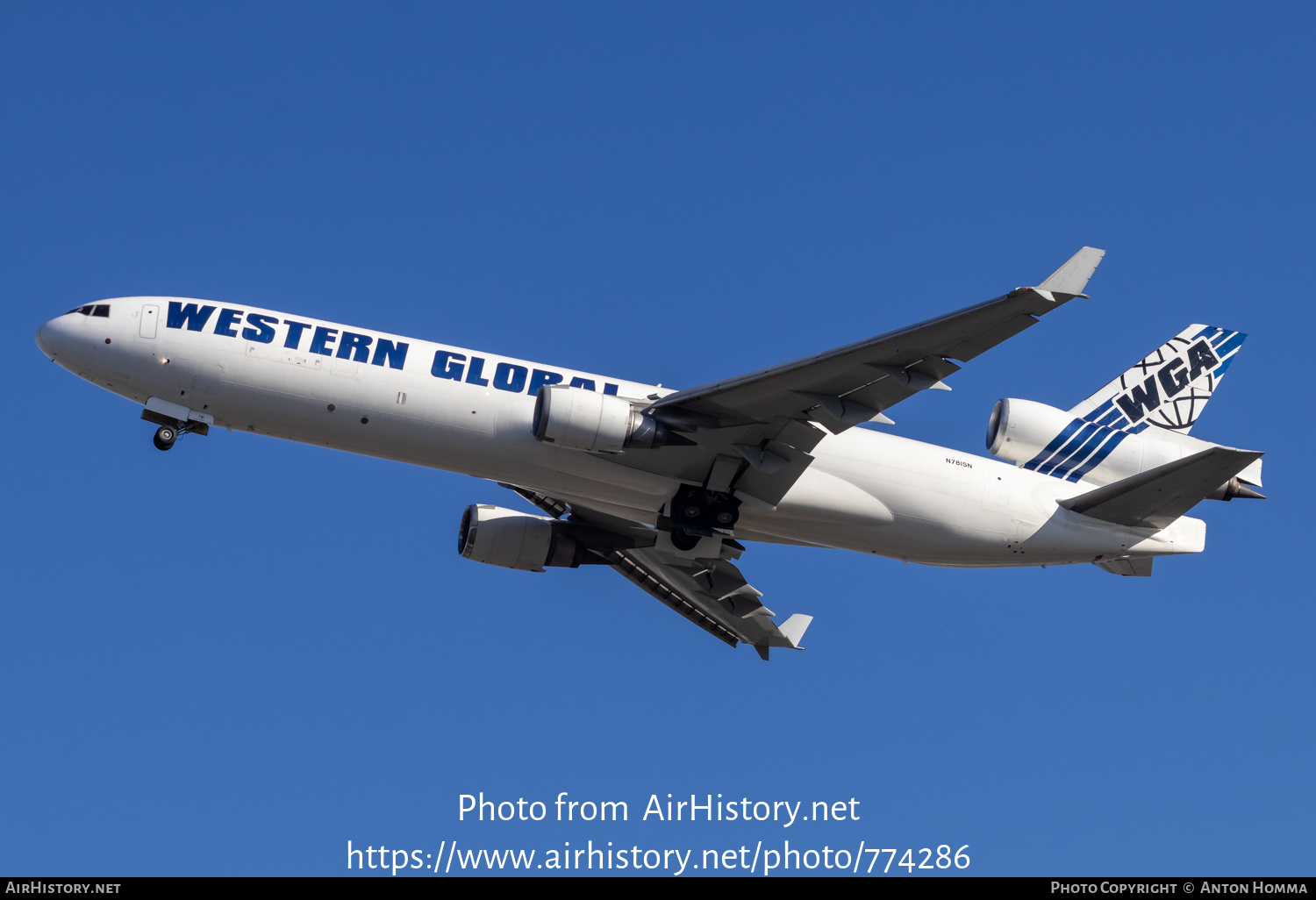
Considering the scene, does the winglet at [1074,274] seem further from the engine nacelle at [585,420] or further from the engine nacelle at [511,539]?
the engine nacelle at [511,539]

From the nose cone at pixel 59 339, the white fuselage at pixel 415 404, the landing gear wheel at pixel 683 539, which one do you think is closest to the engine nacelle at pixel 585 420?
the white fuselage at pixel 415 404

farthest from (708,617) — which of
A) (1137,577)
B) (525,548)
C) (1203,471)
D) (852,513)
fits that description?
(1203,471)

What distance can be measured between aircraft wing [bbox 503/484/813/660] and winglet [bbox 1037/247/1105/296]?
14.6 m

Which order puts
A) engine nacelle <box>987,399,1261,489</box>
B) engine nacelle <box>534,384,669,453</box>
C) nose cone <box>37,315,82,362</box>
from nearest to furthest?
engine nacelle <box>534,384,669,453</box> → nose cone <box>37,315,82,362</box> → engine nacelle <box>987,399,1261,489</box>

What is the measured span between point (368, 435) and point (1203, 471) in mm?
19867

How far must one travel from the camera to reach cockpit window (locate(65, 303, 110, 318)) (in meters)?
32.9

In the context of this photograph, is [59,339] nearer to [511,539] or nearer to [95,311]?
[95,311]

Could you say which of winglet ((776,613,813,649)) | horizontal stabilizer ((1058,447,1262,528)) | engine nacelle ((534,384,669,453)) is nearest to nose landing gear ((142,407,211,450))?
engine nacelle ((534,384,669,453))

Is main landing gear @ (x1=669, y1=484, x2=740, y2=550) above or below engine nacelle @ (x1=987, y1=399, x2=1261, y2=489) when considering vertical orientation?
below

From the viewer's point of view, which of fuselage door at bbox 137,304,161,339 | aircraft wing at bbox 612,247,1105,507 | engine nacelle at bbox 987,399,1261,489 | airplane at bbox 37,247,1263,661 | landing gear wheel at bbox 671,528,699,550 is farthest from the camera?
engine nacelle at bbox 987,399,1261,489

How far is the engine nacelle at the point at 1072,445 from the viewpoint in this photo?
35.8 m

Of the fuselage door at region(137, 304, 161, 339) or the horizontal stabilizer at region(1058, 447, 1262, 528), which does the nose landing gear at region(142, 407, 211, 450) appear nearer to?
the fuselage door at region(137, 304, 161, 339)

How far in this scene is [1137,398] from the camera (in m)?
38.1

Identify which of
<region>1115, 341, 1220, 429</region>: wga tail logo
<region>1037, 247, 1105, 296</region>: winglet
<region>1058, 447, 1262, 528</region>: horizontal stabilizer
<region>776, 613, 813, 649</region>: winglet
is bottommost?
<region>776, 613, 813, 649</region>: winglet
